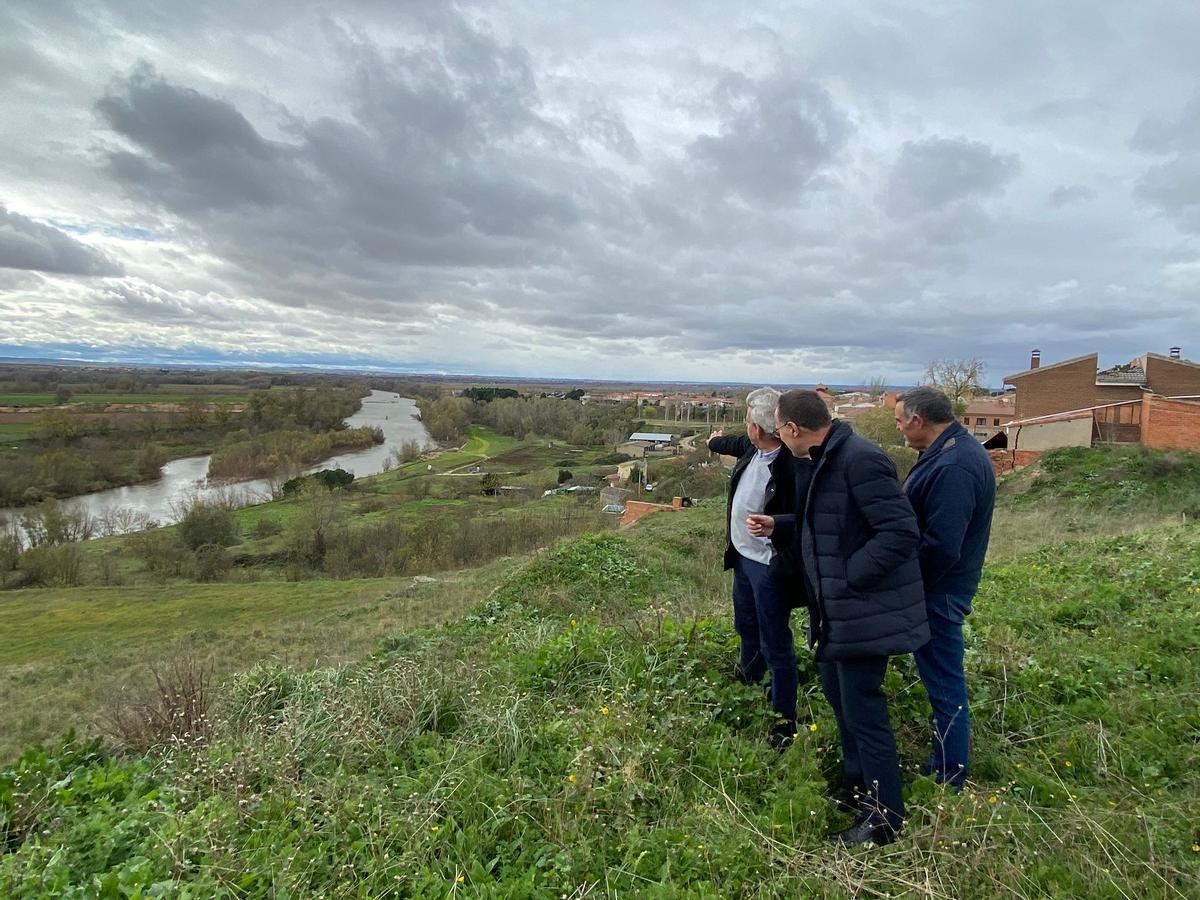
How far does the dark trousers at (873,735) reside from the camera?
7.30ft

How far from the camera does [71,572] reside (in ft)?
83.4

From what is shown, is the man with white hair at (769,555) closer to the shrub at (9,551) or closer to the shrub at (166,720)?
the shrub at (166,720)

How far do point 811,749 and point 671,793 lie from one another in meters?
0.69

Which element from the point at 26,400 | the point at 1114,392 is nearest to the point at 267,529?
the point at 1114,392

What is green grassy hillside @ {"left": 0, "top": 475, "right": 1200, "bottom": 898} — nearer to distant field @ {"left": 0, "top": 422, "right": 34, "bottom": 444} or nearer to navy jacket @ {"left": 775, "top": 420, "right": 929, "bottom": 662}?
navy jacket @ {"left": 775, "top": 420, "right": 929, "bottom": 662}

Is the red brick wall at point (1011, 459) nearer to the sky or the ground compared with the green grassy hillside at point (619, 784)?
nearer to the ground

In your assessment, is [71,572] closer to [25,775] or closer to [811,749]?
[25,775]

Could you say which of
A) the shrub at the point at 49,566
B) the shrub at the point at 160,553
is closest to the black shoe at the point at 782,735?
the shrub at the point at 160,553

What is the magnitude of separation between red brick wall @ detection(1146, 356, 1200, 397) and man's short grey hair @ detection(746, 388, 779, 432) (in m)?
30.2

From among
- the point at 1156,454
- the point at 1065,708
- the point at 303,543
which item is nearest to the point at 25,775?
the point at 1065,708

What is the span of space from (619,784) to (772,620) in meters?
1.00

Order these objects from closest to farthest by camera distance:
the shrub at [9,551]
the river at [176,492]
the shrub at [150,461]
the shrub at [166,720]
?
1. the shrub at [166,720]
2. the shrub at [9,551]
3. the river at [176,492]
4. the shrub at [150,461]

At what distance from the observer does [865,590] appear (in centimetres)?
223

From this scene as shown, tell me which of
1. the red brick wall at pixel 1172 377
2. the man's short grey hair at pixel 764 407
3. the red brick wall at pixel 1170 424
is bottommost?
the red brick wall at pixel 1170 424
